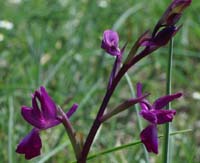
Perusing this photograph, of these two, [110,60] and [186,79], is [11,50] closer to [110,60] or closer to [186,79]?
[110,60]

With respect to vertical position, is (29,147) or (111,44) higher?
(111,44)

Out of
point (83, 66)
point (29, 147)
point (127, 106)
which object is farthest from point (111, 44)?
point (83, 66)

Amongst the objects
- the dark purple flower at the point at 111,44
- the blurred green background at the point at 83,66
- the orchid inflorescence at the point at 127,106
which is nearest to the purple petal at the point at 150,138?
the orchid inflorescence at the point at 127,106

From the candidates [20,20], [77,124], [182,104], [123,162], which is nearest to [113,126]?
[77,124]

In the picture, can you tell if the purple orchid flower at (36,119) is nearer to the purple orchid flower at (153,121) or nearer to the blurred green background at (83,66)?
the purple orchid flower at (153,121)

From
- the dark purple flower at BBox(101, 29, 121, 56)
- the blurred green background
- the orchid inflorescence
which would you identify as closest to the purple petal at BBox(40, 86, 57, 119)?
the orchid inflorescence

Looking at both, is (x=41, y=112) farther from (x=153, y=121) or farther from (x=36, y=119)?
(x=153, y=121)
